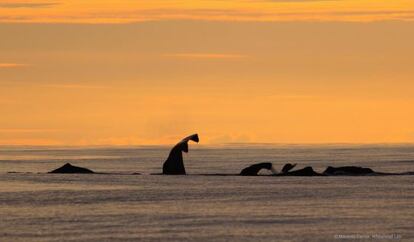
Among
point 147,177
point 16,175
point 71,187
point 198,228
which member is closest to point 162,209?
point 198,228

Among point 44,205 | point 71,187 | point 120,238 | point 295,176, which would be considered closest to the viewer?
point 120,238

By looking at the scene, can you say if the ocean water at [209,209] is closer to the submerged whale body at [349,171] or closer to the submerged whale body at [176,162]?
the submerged whale body at [176,162]

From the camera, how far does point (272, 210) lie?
8331 centimetres

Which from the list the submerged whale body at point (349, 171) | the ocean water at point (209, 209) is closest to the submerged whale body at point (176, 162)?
the ocean water at point (209, 209)

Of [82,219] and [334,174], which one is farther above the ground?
[334,174]

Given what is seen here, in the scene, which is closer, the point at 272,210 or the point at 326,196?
the point at 272,210

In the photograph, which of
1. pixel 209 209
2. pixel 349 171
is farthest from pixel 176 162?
pixel 209 209

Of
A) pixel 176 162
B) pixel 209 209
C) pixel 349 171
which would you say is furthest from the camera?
→ pixel 176 162

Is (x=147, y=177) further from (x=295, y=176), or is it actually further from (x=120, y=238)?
(x=120, y=238)

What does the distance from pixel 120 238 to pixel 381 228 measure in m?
15.1

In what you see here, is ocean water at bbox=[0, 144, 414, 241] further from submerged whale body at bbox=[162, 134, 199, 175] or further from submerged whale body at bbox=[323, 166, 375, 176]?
submerged whale body at bbox=[323, 166, 375, 176]

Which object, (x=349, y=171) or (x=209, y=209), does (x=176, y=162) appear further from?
(x=209, y=209)

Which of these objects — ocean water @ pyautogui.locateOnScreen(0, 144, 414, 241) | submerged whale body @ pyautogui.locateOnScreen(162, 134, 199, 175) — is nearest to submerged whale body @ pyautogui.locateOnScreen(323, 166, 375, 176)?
ocean water @ pyautogui.locateOnScreen(0, 144, 414, 241)

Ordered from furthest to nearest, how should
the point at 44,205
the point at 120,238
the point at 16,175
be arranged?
1. the point at 16,175
2. the point at 44,205
3. the point at 120,238
